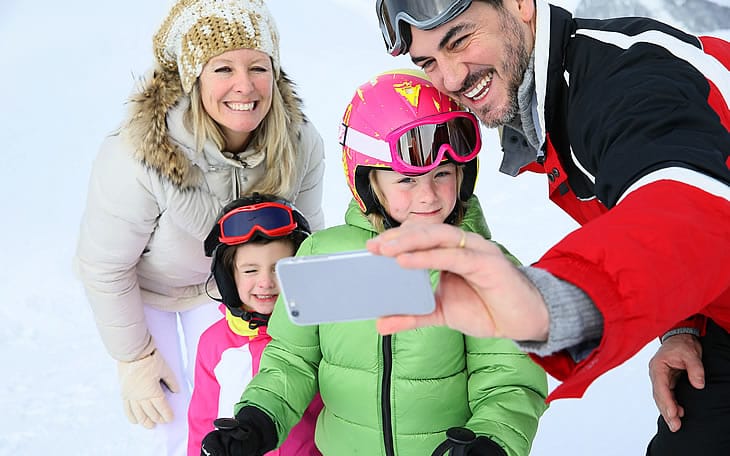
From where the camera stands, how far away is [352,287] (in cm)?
104

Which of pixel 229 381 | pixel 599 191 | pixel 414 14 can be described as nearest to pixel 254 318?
pixel 229 381

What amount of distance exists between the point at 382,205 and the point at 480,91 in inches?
16.7

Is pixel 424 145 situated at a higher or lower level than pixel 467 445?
higher

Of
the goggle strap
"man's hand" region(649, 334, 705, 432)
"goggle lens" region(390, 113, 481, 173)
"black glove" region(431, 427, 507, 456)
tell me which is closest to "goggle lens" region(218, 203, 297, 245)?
the goggle strap

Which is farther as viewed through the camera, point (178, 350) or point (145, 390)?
point (178, 350)

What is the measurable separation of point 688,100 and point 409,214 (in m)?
0.99

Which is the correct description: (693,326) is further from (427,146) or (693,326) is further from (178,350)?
(178,350)

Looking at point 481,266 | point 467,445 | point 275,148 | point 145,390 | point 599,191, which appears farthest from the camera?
point 145,390

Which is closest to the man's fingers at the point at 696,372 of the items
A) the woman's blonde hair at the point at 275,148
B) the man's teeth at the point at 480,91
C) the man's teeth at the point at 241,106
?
the man's teeth at the point at 480,91

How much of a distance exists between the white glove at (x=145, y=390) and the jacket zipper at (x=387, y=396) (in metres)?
1.22

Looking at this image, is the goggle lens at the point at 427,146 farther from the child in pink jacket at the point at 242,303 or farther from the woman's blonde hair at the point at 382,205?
the child in pink jacket at the point at 242,303

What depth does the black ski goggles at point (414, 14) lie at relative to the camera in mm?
1913

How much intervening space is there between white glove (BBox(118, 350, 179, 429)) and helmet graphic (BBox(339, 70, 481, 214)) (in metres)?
1.23

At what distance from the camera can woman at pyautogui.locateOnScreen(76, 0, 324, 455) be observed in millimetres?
2580
